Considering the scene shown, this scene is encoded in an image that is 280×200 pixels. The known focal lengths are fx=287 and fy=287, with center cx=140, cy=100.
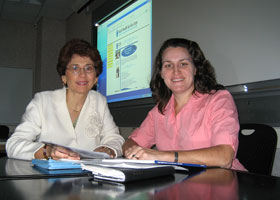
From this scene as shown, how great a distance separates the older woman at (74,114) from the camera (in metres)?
1.72

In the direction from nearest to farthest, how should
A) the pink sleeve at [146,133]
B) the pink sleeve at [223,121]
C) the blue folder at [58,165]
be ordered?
the blue folder at [58,165], the pink sleeve at [223,121], the pink sleeve at [146,133]

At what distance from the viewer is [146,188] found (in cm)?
65

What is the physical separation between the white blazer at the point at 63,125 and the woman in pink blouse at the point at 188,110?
0.73 feet

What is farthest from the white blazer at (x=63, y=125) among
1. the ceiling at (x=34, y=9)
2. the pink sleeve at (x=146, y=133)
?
the ceiling at (x=34, y=9)

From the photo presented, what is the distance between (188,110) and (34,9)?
4.58 meters

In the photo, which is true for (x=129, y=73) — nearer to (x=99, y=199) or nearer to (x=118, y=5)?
(x=118, y=5)

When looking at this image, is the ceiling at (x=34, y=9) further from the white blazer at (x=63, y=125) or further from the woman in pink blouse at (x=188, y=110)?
the woman in pink blouse at (x=188, y=110)

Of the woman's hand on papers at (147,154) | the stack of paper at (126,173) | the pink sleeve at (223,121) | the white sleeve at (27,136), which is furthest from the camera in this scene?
the white sleeve at (27,136)

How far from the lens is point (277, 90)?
4.85 ft

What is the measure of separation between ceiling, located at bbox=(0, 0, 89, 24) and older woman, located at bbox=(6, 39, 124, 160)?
305 cm

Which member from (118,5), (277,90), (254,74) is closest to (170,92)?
(254,74)

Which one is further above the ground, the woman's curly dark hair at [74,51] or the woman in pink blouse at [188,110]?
the woman's curly dark hair at [74,51]

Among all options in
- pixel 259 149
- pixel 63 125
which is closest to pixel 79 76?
pixel 63 125

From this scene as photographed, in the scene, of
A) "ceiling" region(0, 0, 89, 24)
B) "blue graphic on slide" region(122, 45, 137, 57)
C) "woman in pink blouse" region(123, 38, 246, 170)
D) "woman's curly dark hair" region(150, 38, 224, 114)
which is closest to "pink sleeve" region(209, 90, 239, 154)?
"woman in pink blouse" region(123, 38, 246, 170)
